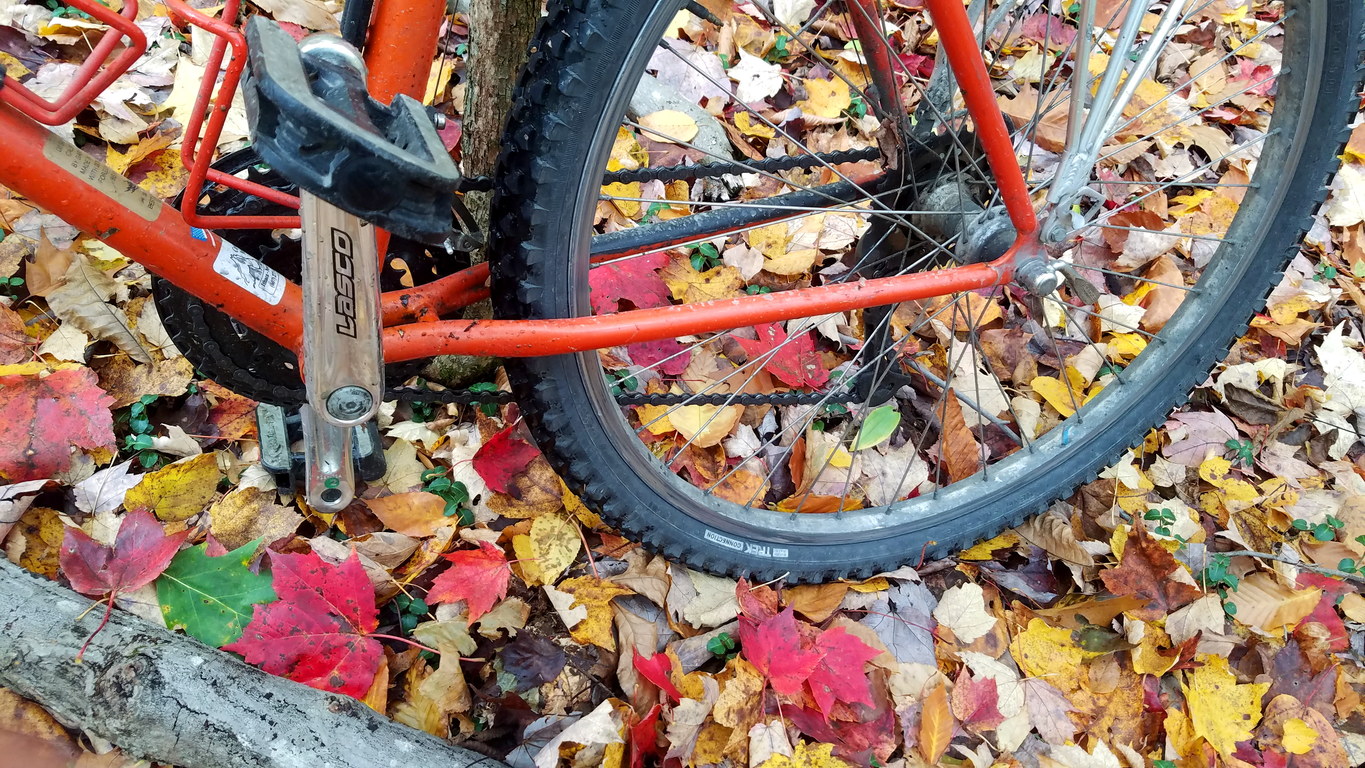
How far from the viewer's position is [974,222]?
1337 millimetres

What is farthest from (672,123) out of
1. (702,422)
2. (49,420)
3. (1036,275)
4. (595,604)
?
(49,420)

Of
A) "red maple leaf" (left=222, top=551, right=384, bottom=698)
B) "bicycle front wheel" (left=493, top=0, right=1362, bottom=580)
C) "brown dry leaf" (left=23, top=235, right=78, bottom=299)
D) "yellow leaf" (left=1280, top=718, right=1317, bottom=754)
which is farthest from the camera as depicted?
"brown dry leaf" (left=23, top=235, right=78, bottom=299)

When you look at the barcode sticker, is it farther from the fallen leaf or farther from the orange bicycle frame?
the fallen leaf

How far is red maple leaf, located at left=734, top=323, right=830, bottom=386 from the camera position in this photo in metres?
1.78

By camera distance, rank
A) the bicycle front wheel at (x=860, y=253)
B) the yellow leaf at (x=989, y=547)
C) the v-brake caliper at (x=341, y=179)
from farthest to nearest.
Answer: the yellow leaf at (x=989, y=547), the bicycle front wheel at (x=860, y=253), the v-brake caliper at (x=341, y=179)

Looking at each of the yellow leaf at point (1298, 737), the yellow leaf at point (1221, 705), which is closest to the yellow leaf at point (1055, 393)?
the yellow leaf at point (1221, 705)

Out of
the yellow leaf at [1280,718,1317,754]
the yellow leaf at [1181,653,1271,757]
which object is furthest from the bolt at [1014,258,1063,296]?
the yellow leaf at [1280,718,1317,754]

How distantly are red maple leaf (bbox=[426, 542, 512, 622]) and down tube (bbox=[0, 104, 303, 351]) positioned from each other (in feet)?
1.58

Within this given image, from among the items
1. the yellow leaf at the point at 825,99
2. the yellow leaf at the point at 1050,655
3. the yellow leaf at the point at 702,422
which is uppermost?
the yellow leaf at the point at 825,99

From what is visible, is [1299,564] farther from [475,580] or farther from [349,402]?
[349,402]

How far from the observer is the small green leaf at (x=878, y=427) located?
175 cm

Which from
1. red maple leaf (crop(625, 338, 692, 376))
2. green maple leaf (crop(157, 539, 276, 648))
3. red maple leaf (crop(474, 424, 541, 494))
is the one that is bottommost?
green maple leaf (crop(157, 539, 276, 648))

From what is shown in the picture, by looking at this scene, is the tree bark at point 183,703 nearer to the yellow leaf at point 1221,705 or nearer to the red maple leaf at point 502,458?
the red maple leaf at point 502,458

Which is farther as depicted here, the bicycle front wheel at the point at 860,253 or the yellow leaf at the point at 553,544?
the yellow leaf at the point at 553,544
